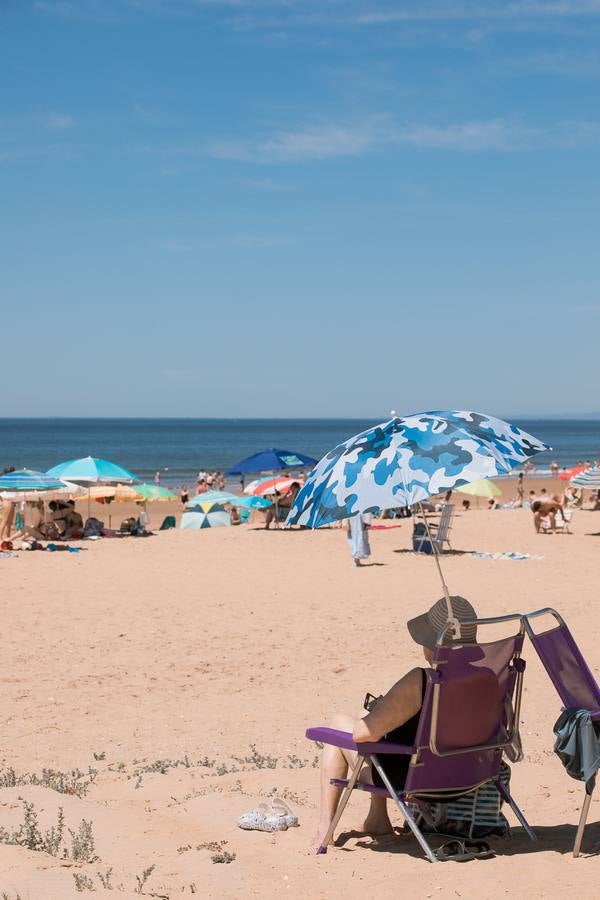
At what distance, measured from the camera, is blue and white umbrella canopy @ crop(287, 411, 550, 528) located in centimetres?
455

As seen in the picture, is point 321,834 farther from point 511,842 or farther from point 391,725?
point 511,842

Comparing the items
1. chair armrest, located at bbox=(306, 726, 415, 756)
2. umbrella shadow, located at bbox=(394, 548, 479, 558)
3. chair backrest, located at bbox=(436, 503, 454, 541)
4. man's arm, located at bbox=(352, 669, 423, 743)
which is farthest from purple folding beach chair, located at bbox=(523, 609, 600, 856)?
umbrella shadow, located at bbox=(394, 548, 479, 558)

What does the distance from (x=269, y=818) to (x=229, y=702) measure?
319cm

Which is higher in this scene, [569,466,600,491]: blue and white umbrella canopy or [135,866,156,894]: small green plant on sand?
[569,466,600,491]: blue and white umbrella canopy

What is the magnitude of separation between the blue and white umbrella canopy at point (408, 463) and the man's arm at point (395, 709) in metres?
0.74

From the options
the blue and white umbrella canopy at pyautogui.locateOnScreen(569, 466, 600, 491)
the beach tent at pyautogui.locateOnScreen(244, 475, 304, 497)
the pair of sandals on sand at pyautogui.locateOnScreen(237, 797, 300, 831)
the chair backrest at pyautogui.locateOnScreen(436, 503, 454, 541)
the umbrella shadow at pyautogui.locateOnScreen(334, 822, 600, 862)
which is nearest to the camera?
the umbrella shadow at pyautogui.locateOnScreen(334, 822, 600, 862)

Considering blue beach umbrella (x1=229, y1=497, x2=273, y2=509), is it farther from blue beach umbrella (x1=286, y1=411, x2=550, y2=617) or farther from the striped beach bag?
the striped beach bag

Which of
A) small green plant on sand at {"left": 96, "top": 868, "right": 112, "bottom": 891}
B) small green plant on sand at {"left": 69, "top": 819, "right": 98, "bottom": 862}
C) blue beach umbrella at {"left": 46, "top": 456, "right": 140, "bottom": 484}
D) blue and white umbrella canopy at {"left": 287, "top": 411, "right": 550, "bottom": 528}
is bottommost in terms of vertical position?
small green plant on sand at {"left": 69, "top": 819, "right": 98, "bottom": 862}

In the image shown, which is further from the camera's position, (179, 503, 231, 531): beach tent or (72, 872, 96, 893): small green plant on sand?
(179, 503, 231, 531): beach tent

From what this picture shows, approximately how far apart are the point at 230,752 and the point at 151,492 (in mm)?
18294

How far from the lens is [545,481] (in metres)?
45.6

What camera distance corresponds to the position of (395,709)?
164 inches

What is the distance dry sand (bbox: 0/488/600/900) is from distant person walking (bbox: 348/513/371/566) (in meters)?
0.24

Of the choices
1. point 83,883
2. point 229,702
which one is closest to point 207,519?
point 229,702
